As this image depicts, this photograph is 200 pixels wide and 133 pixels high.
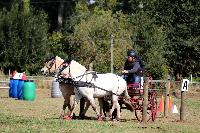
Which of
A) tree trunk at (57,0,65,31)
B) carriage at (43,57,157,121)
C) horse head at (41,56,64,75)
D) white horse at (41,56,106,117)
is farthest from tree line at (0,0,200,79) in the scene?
horse head at (41,56,64,75)

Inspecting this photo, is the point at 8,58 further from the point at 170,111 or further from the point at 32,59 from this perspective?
the point at 170,111

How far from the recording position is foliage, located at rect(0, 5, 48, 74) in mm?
55969

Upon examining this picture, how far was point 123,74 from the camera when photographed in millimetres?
17500

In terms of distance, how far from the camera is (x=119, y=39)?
51219 millimetres

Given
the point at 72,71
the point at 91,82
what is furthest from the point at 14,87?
the point at 91,82

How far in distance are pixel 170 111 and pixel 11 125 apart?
1027 centimetres

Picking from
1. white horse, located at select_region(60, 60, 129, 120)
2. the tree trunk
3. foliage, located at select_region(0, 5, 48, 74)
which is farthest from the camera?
the tree trunk

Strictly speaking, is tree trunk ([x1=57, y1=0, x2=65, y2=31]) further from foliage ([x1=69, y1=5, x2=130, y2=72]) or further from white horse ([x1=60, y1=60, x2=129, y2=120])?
white horse ([x1=60, y1=60, x2=129, y2=120])

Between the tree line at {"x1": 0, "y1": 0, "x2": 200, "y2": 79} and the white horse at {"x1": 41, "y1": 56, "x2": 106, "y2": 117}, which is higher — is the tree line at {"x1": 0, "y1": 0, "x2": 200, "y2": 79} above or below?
above

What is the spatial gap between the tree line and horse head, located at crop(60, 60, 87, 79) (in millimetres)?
30659

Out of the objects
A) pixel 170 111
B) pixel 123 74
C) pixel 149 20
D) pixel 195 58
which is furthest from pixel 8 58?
pixel 123 74

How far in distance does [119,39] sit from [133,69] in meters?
34.4

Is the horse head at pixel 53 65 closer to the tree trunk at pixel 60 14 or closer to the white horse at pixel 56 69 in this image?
the white horse at pixel 56 69

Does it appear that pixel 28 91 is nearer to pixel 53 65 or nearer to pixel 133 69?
pixel 53 65
